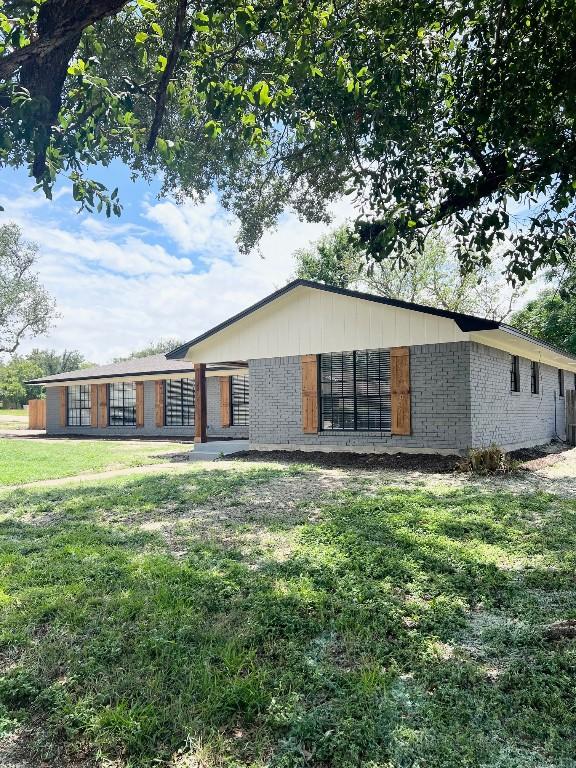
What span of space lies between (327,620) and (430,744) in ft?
3.91

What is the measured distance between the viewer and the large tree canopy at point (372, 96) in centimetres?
374

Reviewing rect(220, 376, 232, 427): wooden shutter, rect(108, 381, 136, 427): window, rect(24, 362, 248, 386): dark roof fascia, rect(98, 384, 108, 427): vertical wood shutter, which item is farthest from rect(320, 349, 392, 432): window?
rect(98, 384, 108, 427): vertical wood shutter

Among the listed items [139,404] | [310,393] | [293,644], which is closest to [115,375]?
[139,404]

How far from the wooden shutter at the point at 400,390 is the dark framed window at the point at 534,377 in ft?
21.2

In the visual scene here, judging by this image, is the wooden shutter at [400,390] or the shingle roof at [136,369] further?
the shingle roof at [136,369]

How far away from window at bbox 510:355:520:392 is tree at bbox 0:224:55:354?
33428mm

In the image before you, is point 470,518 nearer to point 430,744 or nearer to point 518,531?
point 518,531

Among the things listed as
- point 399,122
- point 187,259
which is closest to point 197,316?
point 187,259

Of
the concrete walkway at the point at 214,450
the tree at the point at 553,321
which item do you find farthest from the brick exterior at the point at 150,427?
the tree at the point at 553,321

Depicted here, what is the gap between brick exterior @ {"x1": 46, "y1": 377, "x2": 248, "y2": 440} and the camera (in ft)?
65.0

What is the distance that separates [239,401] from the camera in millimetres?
19609

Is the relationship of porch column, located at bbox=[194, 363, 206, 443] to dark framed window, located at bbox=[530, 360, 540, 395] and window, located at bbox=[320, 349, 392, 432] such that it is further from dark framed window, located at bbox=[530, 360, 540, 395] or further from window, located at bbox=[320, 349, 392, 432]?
dark framed window, located at bbox=[530, 360, 540, 395]

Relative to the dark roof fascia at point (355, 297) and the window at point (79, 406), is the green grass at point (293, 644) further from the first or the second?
the window at point (79, 406)

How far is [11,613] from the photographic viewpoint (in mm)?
3451
